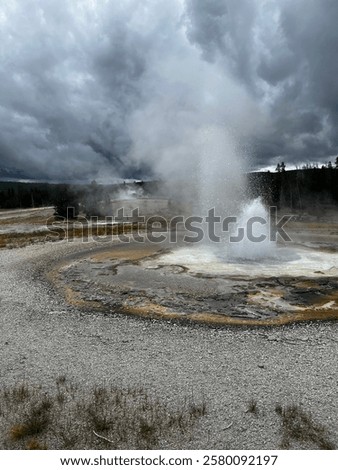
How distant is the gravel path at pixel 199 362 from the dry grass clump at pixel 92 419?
0.35 meters

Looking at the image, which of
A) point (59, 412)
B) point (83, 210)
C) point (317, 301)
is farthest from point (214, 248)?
point (83, 210)

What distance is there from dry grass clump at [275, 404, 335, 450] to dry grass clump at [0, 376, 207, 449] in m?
1.50

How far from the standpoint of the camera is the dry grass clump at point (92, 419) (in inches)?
225

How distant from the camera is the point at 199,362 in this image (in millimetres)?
8516

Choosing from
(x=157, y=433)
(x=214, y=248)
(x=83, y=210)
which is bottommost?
(x=157, y=433)

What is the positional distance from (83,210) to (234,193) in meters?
24.5

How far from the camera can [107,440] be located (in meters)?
5.73

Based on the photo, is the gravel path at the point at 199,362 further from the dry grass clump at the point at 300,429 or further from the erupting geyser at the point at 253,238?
the erupting geyser at the point at 253,238

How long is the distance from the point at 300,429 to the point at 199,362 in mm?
2990

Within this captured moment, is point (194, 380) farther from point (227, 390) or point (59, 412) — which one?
point (59, 412)

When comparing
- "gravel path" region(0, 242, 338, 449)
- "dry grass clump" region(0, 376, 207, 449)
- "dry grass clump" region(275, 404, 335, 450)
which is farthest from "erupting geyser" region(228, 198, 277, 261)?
"dry grass clump" region(0, 376, 207, 449)
